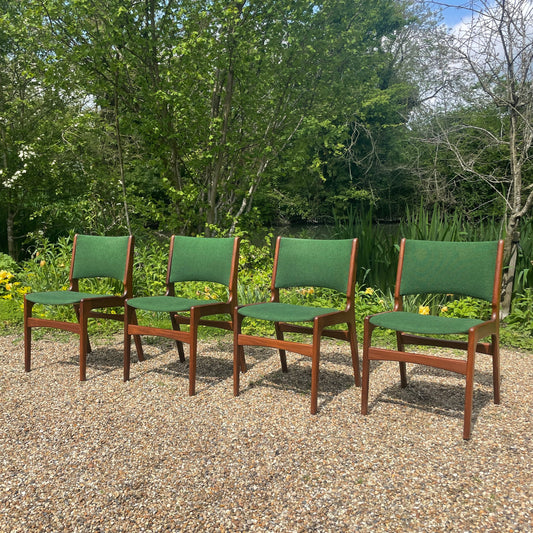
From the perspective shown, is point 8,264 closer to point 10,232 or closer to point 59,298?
point 10,232

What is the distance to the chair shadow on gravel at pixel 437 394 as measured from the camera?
2.90 meters

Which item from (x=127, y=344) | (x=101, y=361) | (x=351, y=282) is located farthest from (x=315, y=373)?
(x=101, y=361)

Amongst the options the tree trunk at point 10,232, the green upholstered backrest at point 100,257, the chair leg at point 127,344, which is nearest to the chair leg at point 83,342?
the chair leg at point 127,344

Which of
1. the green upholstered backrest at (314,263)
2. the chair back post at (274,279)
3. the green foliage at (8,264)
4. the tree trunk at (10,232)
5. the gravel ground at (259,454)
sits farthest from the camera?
the tree trunk at (10,232)

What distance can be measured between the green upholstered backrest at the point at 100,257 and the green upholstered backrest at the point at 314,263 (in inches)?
47.6

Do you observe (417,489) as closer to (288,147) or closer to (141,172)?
(288,147)

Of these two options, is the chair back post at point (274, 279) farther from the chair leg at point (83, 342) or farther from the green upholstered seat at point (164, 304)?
the chair leg at point (83, 342)

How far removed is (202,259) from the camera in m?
3.75

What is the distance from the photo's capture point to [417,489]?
79.0 inches

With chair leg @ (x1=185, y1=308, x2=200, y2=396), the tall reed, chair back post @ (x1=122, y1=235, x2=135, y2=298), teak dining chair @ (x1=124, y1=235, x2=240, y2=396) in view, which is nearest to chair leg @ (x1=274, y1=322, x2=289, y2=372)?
teak dining chair @ (x1=124, y1=235, x2=240, y2=396)

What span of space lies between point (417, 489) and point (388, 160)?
2074 centimetres

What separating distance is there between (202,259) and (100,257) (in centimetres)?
87

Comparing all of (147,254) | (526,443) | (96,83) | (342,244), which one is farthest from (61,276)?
(526,443)

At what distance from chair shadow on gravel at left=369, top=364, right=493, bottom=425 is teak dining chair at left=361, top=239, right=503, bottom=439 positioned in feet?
0.34
